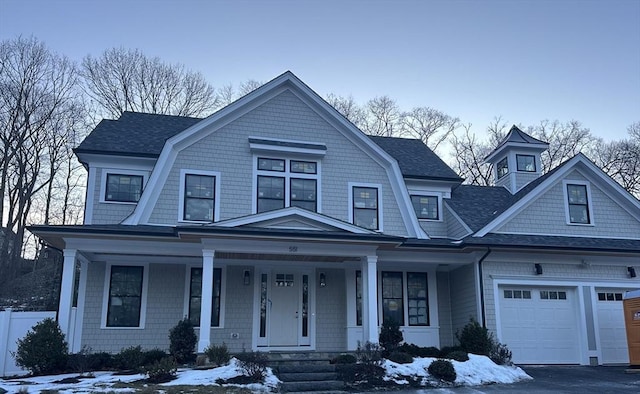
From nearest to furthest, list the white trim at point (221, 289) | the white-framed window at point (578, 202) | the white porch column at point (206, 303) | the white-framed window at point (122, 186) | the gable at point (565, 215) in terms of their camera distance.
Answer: the white porch column at point (206, 303) < the white trim at point (221, 289) < the white-framed window at point (122, 186) < the gable at point (565, 215) < the white-framed window at point (578, 202)

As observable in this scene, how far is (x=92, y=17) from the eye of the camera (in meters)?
15.9

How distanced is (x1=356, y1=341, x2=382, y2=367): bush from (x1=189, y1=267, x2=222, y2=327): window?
4263 millimetres

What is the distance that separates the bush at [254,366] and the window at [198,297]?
4019mm

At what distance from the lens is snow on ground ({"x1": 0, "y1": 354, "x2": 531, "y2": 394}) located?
10016 millimetres

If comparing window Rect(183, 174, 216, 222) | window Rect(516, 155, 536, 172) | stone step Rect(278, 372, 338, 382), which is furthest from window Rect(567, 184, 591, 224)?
window Rect(183, 174, 216, 222)

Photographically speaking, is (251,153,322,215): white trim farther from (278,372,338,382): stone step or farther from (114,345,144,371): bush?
(278,372,338,382): stone step

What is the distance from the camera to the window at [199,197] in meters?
15.0

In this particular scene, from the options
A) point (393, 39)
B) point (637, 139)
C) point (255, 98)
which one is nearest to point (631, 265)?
point (393, 39)

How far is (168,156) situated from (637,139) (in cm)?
3355

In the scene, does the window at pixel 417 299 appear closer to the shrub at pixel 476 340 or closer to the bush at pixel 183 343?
the shrub at pixel 476 340

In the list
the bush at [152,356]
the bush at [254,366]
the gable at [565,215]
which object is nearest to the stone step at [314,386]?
the bush at [254,366]

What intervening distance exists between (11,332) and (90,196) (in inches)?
157

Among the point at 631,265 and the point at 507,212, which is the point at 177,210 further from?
the point at 631,265

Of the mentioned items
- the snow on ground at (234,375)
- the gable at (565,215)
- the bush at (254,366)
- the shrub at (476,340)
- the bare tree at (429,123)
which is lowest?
the snow on ground at (234,375)
